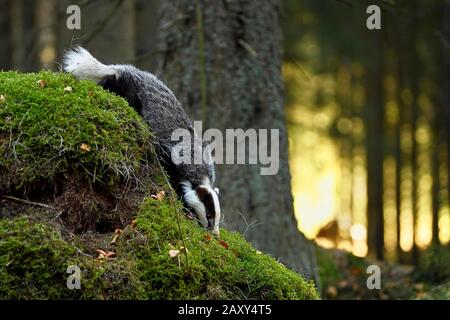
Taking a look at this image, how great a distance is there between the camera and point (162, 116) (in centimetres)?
656

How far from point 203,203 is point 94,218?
1.30 metres

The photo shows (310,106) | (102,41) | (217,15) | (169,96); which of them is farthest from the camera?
(310,106)

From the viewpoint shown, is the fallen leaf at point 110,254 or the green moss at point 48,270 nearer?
the green moss at point 48,270

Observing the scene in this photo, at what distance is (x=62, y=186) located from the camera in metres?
5.03

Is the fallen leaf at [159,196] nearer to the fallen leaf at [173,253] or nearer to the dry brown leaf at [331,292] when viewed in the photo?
Answer: the fallen leaf at [173,253]

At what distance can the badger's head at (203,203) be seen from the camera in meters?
5.96

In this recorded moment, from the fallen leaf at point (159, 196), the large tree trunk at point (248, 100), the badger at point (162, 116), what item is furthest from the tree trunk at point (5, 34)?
the fallen leaf at point (159, 196)

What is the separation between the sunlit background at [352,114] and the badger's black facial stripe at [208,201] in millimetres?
8820

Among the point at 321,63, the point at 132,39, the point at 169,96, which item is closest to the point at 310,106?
the point at 321,63

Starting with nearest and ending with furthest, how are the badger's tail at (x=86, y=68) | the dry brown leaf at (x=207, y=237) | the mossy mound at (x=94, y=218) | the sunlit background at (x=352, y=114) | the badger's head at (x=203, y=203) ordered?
the mossy mound at (x=94, y=218)
the dry brown leaf at (x=207, y=237)
the badger's head at (x=203, y=203)
the badger's tail at (x=86, y=68)
the sunlit background at (x=352, y=114)

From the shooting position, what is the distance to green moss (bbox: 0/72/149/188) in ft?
16.3

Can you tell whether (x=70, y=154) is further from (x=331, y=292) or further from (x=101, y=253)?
(x=331, y=292)

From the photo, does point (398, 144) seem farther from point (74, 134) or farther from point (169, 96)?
point (74, 134)

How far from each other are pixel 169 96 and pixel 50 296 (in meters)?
2.86
